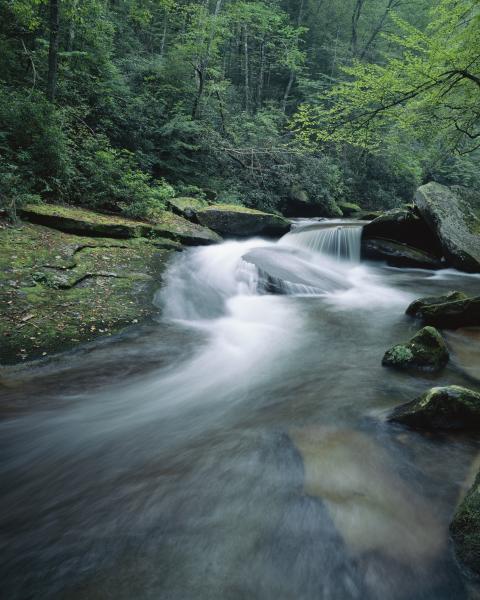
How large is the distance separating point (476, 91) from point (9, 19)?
473 inches

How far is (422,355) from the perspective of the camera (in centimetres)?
402

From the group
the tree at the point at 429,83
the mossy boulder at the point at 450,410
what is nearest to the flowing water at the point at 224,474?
the mossy boulder at the point at 450,410

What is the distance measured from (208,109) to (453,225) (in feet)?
38.5

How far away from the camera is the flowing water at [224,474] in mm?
1646

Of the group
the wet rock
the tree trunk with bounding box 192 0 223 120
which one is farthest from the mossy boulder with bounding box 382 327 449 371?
the tree trunk with bounding box 192 0 223 120

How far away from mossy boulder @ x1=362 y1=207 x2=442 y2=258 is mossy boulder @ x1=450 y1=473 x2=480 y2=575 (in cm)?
986

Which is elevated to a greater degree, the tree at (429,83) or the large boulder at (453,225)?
the tree at (429,83)

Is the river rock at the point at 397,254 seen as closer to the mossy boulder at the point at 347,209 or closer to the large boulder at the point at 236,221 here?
the large boulder at the point at 236,221

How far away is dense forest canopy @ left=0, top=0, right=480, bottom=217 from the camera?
7324 mm

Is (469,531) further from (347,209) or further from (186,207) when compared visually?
(347,209)

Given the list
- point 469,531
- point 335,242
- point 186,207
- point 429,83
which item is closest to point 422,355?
point 469,531

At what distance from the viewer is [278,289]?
7.88 m

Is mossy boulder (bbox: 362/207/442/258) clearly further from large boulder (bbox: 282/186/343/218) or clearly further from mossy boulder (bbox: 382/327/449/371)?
mossy boulder (bbox: 382/327/449/371)

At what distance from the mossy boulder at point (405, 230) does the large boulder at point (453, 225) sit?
47 centimetres
